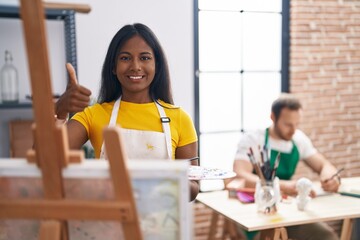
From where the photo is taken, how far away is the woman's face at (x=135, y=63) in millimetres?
1311

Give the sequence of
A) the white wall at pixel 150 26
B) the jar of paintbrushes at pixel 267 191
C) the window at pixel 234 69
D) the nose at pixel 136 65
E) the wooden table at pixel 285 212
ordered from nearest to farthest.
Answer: the nose at pixel 136 65
the wooden table at pixel 285 212
the jar of paintbrushes at pixel 267 191
the white wall at pixel 150 26
the window at pixel 234 69

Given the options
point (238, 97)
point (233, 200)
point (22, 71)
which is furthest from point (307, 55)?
point (22, 71)

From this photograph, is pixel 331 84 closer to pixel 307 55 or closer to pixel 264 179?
pixel 307 55

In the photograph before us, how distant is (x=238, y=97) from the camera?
3.64 m

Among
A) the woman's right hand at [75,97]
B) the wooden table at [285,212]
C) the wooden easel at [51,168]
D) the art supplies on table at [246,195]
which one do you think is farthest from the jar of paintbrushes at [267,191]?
the wooden easel at [51,168]

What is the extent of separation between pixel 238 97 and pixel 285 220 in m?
1.65

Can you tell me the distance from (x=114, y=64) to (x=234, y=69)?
2332 millimetres

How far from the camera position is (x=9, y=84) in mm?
2535

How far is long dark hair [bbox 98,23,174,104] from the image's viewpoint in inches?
52.9

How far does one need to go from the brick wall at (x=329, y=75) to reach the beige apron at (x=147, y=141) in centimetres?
225

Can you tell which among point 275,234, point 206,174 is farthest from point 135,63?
point 275,234

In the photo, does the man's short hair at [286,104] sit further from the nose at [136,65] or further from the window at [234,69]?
the nose at [136,65]

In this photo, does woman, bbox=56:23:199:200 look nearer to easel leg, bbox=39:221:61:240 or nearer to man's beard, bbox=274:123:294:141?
easel leg, bbox=39:221:61:240

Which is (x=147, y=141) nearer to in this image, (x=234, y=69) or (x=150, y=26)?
(x=150, y=26)
